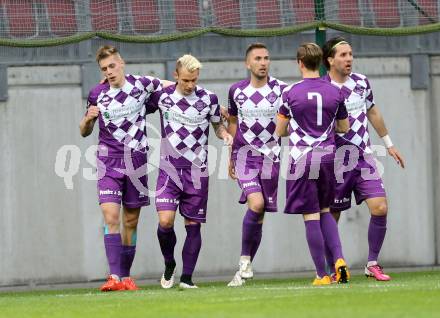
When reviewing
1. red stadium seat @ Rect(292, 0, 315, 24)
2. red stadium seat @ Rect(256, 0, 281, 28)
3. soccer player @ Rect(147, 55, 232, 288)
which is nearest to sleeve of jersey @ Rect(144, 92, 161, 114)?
soccer player @ Rect(147, 55, 232, 288)

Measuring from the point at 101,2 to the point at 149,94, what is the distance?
11.0 ft

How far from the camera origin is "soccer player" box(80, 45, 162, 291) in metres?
12.4

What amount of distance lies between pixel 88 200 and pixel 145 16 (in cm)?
225

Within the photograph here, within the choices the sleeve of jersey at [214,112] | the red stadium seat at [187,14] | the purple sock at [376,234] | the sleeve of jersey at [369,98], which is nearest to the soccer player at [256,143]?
the sleeve of jersey at [214,112]

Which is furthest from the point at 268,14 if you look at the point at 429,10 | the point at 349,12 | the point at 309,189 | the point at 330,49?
the point at 309,189

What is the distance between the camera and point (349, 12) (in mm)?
15945

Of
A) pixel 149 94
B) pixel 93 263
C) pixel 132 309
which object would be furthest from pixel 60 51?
pixel 132 309

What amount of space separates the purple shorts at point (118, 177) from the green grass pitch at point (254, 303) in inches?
43.6

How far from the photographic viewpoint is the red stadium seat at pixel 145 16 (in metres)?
15.7

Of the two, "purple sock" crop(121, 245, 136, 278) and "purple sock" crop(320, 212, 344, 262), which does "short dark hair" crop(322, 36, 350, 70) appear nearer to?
"purple sock" crop(320, 212, 344, 262)

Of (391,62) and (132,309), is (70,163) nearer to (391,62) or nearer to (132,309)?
(391,62)

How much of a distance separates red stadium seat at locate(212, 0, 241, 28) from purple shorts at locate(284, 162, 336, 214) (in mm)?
4310

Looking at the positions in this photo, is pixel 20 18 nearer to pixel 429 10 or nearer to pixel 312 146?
pixel 429 10

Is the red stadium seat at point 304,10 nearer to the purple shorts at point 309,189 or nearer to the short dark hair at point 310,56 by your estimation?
the short dark hair at point 310,56
